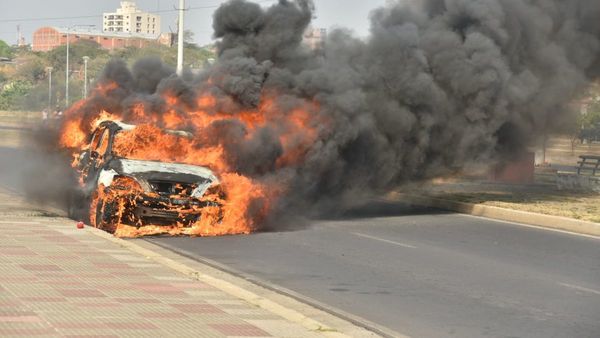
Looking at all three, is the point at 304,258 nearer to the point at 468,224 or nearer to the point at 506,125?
the point at 468,224

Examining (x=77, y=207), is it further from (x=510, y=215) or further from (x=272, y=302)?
(x=272, y=302)

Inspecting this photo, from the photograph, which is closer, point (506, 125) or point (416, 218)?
point (416, 218)

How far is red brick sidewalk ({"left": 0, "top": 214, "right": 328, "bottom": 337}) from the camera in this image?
320 inches

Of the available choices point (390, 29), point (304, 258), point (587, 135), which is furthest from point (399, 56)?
point (587, 135)

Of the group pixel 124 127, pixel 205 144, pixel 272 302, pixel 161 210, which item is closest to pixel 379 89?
pixel 205 144

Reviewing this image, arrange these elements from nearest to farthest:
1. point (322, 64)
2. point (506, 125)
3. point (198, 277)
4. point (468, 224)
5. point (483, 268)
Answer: point (198, 277) → point (483, 268) → point (468, 224) → point (322, 64) → point (506, 125)

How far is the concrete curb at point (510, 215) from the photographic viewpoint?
18.9 metres

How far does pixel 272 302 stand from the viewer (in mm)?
10000

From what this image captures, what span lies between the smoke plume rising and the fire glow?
0.05 metres

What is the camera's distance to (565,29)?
24750 mm

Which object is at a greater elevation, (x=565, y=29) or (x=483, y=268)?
(x=565, y=29)

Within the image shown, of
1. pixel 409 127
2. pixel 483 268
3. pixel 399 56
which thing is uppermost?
pixel 399 56

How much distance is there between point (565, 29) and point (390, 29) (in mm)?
4910

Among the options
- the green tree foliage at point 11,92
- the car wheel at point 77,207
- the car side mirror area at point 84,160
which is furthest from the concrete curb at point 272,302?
the green tree foliage at point 11,92
